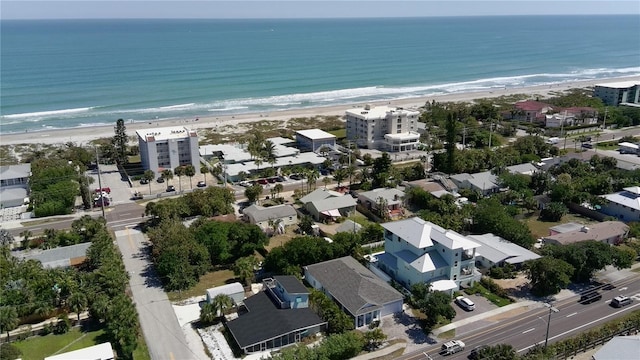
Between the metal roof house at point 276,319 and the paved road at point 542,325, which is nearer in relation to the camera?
the metal roof house at point 276,319

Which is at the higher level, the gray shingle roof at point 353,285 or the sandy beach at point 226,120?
the sandy beach at point 226,120

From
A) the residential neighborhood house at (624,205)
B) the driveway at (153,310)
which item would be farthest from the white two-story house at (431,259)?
the residential neighborhood house at (624,205)

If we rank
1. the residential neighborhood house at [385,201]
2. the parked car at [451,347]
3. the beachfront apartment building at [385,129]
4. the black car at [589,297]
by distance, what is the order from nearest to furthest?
1. the parked car at [451,347]
2. the black car at [589,297]
3. the residential neighborhood house at [385,201]
4. the beachfront apartment building at [385,129]

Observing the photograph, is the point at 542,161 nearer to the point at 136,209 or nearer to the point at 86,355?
the point at 136,209

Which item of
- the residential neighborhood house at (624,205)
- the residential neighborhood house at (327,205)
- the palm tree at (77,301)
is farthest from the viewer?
the residential neighborhood house at (327,205)

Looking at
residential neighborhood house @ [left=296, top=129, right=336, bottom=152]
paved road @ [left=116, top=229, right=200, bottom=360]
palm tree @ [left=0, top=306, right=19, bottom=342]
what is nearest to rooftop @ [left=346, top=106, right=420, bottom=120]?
residential neighborhood house @ [left=296, top=129, right=336, bottom=152]

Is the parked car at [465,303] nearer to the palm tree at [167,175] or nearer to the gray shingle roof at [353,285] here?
the gray shingle roof at [353,285]
